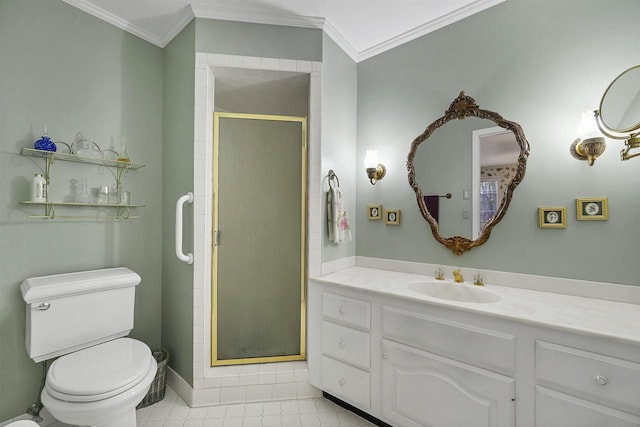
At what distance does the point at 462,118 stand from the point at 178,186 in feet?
6.53

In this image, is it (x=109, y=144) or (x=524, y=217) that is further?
(x=109, y=144)

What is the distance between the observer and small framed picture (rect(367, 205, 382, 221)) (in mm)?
2193

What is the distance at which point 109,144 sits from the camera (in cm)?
188

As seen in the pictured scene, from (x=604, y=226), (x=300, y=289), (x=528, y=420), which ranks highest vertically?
(x=604, y=226)

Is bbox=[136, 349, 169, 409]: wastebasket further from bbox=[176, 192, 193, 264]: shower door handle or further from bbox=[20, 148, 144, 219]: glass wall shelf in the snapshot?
bbox=[20, 148, 144, 219]: glass wall shelf

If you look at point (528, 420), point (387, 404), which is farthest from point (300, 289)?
point (528, 420)

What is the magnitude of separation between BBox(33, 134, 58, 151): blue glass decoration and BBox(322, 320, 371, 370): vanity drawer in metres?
1.87

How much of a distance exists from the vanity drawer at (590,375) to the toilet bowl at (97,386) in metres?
1.78

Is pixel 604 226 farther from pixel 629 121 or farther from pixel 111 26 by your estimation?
pixel 111 26

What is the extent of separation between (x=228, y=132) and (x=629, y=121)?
2.21 meters

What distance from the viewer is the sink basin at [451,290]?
166 centimetres

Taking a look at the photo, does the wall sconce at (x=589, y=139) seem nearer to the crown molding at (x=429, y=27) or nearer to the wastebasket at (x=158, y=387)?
the crown molding at (x=429, y=27)

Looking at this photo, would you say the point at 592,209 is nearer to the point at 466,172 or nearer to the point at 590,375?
the point at 466,172

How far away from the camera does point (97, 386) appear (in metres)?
1.22
